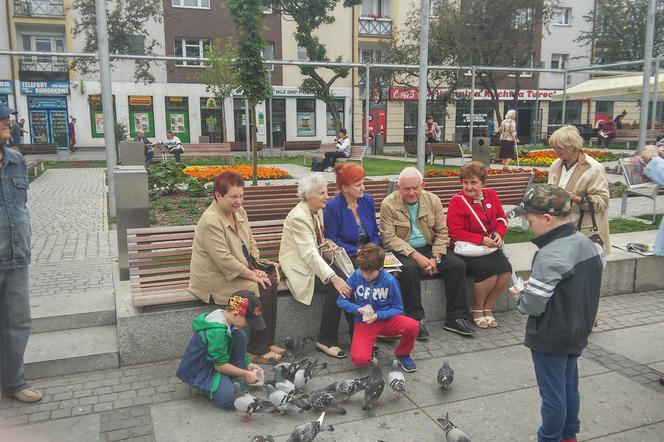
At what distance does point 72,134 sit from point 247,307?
103ft

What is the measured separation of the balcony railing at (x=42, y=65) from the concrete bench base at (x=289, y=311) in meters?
30.7

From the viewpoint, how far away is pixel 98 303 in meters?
5.23

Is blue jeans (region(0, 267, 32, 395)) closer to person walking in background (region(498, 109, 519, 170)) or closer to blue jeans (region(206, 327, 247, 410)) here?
blue jeans (region(206, 327, 247, 410))

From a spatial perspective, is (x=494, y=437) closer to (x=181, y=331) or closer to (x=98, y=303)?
(x=181, y=331)

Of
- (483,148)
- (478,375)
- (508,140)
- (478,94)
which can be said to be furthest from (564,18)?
(478,375)

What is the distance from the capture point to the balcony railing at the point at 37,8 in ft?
104

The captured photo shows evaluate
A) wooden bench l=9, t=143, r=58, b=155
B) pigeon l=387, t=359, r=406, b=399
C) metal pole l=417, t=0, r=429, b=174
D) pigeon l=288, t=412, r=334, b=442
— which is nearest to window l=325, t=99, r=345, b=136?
wooden bench l=9, t=143, r=58, b=155

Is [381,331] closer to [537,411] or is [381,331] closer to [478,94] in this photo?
[537,411]

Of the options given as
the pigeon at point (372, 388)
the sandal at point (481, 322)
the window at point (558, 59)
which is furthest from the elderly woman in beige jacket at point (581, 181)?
the window at point (558, 59)

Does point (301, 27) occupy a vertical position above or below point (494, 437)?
above

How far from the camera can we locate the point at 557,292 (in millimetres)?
3000

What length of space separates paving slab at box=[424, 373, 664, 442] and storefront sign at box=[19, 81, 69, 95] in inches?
1319

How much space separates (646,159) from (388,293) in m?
2.35

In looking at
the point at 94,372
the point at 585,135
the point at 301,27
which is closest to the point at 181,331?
the point at 94,372
